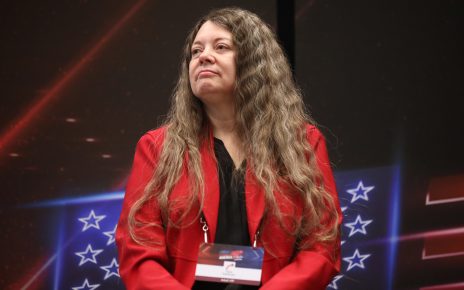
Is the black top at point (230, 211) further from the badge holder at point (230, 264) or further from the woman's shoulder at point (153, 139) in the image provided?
the woman's shoulder at point (153, 139)

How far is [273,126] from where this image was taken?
2227mm

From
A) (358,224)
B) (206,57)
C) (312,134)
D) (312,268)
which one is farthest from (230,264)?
(358,224)

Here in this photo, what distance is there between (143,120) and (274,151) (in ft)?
3.32

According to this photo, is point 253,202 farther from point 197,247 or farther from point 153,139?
point 153,139

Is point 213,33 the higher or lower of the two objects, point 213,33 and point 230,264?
the higher

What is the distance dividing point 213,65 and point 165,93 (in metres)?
0.88

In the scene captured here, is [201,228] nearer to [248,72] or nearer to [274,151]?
[274,151]

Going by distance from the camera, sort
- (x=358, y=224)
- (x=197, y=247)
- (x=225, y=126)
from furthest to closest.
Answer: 1. (x=358, y=224)
2. (x=225, y=126)
3. (x=197, y=247)

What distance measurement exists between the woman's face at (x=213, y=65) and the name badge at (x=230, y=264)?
0.58m

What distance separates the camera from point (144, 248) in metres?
1.95

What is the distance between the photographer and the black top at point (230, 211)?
197 centimetres

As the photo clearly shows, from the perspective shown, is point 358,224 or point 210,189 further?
point 358,224

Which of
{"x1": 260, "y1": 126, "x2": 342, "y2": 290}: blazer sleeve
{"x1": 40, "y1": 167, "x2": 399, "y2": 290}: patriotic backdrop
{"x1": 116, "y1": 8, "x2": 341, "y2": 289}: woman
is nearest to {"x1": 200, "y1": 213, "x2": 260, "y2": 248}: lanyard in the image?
{"x1": 116, "y1": 8, "x2": 341, "y2": 289}: woman

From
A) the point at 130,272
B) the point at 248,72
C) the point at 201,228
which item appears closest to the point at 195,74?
the point at 248,72
